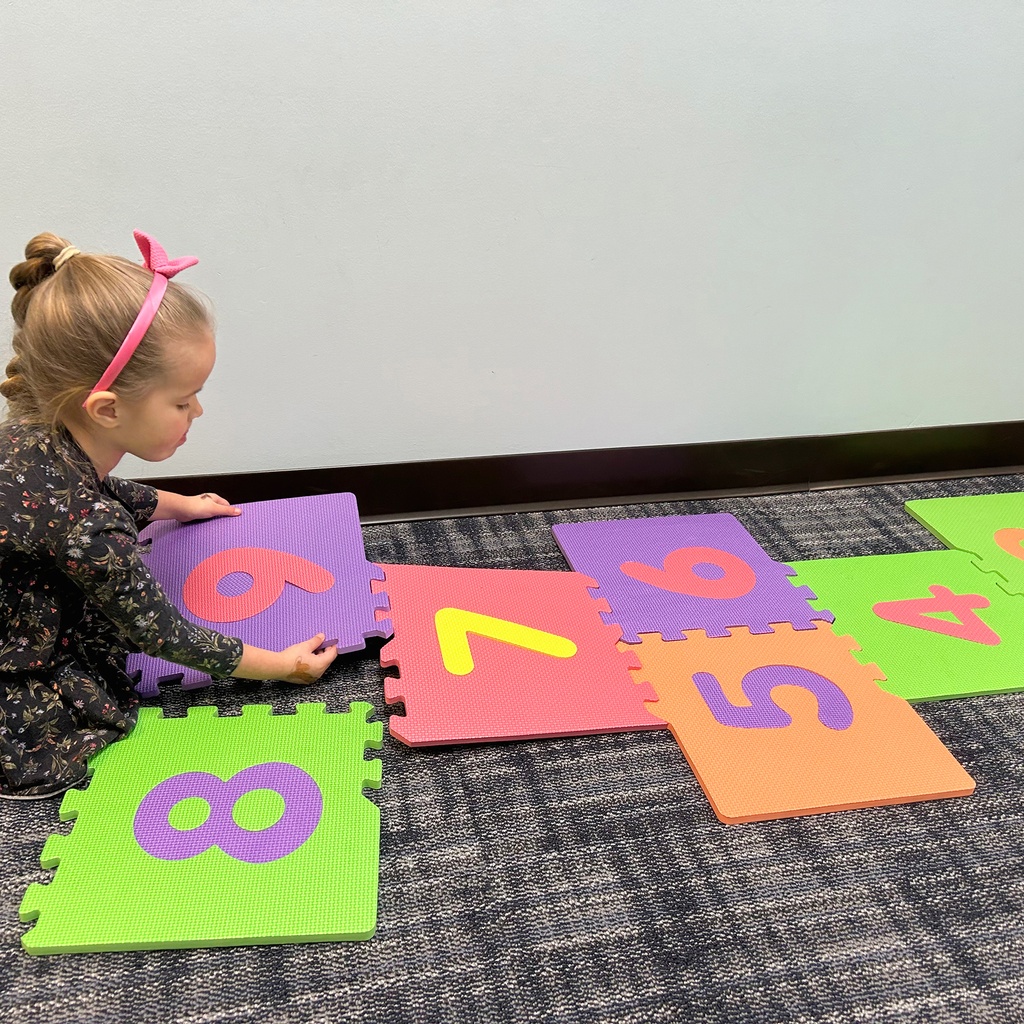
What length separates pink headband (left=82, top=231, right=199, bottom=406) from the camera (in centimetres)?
→ 93

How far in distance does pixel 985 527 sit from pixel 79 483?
159 cm

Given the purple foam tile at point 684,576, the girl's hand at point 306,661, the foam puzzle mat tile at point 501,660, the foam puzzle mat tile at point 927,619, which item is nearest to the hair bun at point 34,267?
the girl's hand at point 306,661

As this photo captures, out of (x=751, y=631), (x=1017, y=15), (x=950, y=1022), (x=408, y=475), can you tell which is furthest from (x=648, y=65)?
(x=950, y=1022)

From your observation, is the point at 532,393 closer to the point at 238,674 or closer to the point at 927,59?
the point at 238,674

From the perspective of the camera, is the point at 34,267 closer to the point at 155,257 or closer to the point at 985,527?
the point at 155,257

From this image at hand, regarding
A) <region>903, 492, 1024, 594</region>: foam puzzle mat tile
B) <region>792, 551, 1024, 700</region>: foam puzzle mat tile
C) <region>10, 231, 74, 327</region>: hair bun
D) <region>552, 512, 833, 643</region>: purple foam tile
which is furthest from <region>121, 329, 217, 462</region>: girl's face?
<region>903, 492, 1024, 594</region>: foam puzzle mat tile

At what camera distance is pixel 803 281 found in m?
1.63

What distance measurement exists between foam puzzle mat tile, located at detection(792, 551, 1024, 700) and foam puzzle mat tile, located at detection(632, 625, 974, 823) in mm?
60

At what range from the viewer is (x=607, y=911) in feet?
3.11

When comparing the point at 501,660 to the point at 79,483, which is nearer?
the point at 79,483

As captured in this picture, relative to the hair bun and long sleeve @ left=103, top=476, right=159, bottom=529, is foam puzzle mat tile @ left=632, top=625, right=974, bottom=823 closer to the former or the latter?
long sleeve @ left=103, top=476, right=159, bottom=529

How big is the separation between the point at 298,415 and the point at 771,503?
3.13ft

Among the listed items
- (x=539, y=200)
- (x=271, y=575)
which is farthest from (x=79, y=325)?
(x=539, y=200)

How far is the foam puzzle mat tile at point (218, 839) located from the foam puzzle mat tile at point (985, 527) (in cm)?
116
